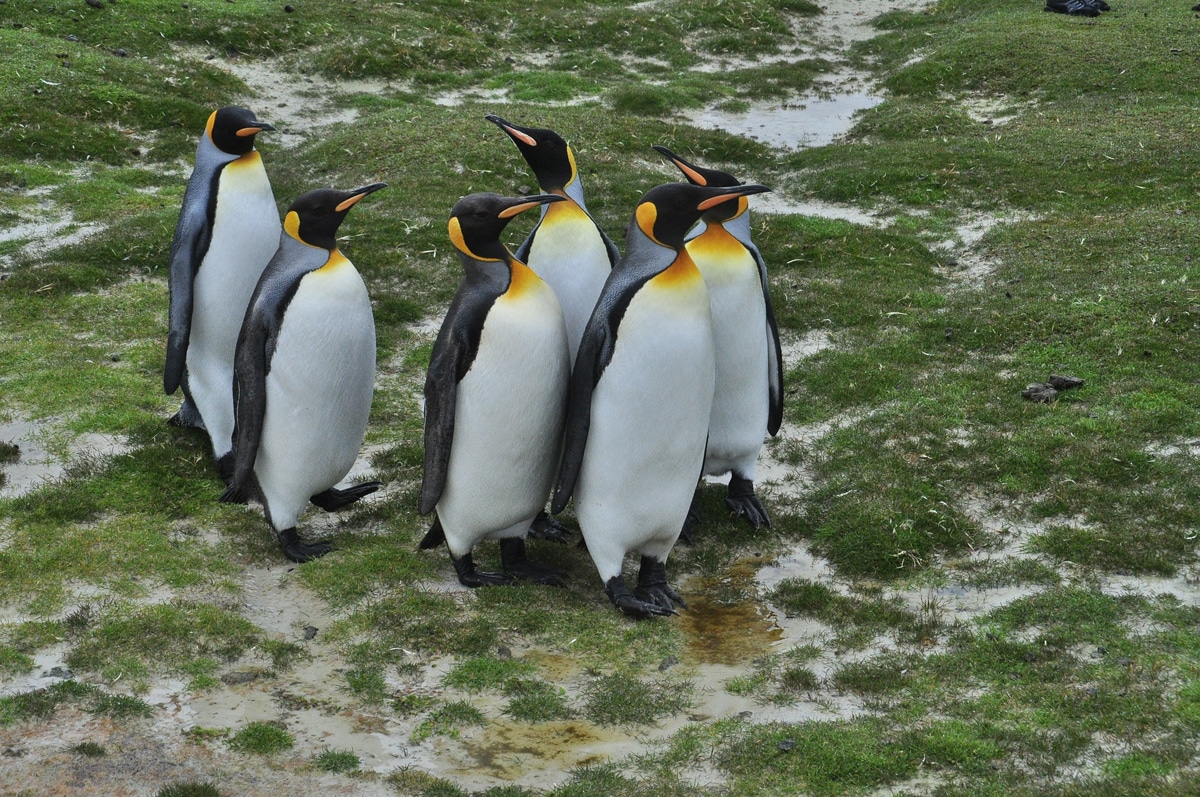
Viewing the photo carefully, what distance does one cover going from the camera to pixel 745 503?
5.87m

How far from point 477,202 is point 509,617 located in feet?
6.14

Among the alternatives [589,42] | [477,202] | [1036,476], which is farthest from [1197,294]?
[589,42]

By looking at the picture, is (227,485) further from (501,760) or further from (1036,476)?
(1036,476)

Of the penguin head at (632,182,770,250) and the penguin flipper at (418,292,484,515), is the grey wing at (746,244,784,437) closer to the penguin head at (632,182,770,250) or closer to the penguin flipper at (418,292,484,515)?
the penguin head at (632,182,770,250)

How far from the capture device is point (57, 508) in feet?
17.4

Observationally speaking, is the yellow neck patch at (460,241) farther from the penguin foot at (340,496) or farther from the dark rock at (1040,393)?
the dark rock at (1040,393)

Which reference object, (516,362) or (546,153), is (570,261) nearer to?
(546,153)

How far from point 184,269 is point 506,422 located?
238cm

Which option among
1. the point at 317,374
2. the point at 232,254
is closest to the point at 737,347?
the point at 317,374

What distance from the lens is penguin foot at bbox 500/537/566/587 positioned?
5066 mm

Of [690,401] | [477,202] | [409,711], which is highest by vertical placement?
[477,202]

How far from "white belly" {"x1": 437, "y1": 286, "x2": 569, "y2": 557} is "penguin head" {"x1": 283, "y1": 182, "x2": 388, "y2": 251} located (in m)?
1.10

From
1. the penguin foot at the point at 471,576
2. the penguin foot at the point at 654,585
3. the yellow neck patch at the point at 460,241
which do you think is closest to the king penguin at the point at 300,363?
the yellow neck patch at the point at 460,241

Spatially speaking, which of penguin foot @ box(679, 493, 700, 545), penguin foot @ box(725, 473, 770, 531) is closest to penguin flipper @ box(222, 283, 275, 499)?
penguin foot @ box(679, 493, 700, 545)
